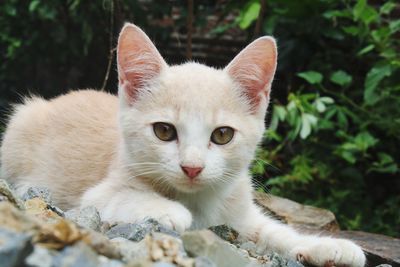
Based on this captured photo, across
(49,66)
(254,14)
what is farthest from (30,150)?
(49,66)

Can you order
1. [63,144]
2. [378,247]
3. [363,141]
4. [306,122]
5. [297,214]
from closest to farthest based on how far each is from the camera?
[378,247] < [63,144] < [297,214] < [306,122] < [363,141]

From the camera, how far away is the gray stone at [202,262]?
1551 mm

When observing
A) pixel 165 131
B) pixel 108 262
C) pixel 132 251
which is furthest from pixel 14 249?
pixel 165 131

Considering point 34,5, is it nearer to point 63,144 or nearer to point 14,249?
point 63,144

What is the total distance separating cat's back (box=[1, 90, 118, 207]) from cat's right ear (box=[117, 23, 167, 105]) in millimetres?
471

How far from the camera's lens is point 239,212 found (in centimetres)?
271

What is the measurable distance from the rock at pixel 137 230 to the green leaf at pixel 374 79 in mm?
2363

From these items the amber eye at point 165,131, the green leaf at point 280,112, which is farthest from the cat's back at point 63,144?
the green leaf at point 280,112

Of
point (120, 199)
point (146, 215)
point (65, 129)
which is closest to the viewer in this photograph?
point (146, 215)

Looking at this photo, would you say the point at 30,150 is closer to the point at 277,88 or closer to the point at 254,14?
the point at 254,14

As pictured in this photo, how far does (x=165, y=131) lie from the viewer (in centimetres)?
234

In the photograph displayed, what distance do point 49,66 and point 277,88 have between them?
2.21 meters

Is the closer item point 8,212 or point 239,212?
point 8,212

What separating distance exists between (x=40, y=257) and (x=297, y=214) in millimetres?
2451
